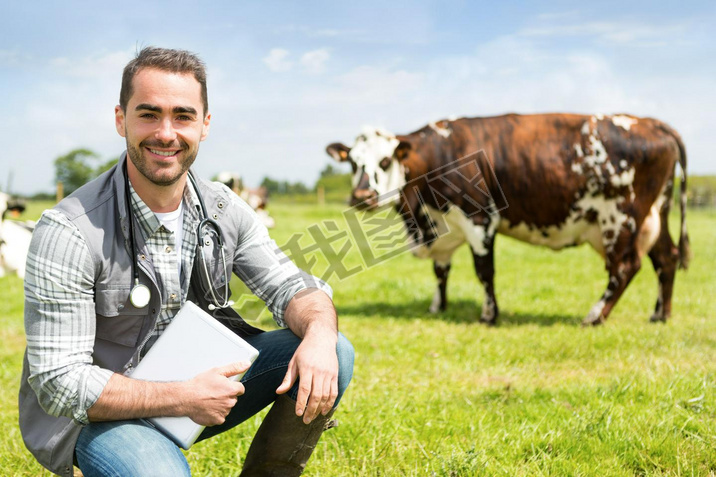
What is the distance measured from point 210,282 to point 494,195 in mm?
4619

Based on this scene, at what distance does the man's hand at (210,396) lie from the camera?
201cm

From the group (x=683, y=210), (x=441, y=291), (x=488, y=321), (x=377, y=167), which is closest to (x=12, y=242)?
(x=377, y=167)

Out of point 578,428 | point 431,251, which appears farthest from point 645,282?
point 578,428

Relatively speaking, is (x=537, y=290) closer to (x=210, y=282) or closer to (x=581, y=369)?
(x=581, y=369)

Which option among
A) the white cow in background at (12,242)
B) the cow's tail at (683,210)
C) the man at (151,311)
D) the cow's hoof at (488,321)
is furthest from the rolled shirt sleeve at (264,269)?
the white cow in background at (12,242)

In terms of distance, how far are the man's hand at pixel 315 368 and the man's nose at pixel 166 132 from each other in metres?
0.78

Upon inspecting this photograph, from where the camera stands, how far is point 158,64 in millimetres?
2176

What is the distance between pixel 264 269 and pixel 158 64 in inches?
32.9

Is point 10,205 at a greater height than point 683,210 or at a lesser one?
greater

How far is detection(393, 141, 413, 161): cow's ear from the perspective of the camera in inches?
263

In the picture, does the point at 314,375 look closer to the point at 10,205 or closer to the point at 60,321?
the point at 60,321

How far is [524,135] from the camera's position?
21.6ft

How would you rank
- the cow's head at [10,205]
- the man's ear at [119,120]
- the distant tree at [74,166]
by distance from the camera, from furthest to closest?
the distant tree at [74,166] → the cow's head at [10,205] → the man's ear at [119,120]

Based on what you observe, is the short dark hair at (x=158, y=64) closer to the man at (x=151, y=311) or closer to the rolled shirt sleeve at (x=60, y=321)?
the man at (x=151, y=311)
